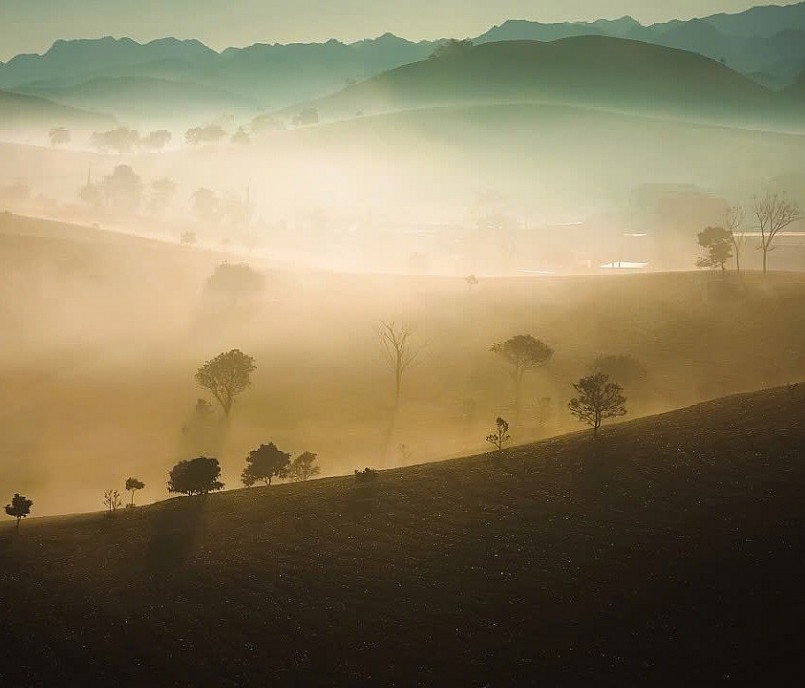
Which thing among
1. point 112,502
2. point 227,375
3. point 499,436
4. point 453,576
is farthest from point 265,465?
point 453,576

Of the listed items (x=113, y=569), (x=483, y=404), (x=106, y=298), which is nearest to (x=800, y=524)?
(x=113, y=569)

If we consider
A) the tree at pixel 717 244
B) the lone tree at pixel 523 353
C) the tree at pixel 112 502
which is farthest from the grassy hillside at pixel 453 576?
the tree at pixel 717 244

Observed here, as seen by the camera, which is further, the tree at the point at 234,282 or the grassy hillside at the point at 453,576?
the tree at the point at 234,282

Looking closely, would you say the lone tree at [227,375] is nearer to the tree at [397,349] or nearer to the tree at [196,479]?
the tree at [397,349]

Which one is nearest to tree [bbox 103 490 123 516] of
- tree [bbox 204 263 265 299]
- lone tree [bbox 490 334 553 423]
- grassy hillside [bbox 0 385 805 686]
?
grassy hillside [bbox 0 385 805 686]

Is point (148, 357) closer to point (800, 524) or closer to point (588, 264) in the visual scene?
point (800, 524)

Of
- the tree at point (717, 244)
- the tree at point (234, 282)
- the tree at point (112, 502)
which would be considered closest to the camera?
the tree at point (112, 502)

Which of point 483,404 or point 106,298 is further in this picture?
point 106,298
